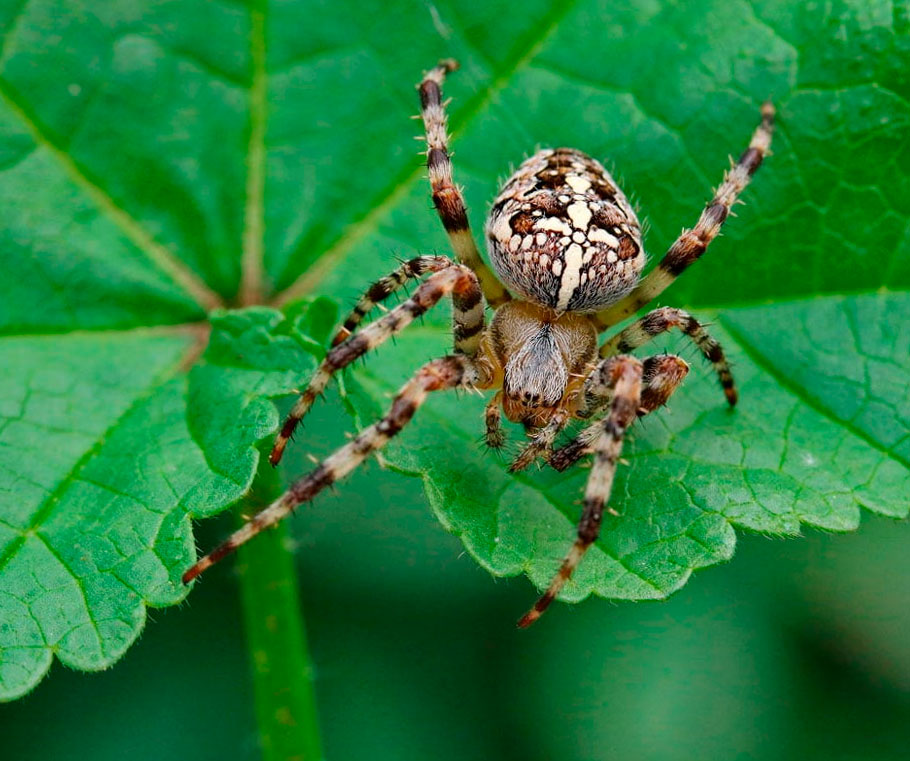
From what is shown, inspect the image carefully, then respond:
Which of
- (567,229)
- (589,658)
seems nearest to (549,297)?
(567,229)

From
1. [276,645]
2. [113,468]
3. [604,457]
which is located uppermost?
[113,468]

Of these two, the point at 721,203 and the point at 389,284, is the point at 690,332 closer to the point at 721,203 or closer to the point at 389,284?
the point at 721,203

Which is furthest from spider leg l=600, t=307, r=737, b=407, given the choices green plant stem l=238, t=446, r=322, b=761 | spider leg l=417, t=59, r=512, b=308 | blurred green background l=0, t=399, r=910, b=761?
green plant stem l=238, t=446, r=322, b=761

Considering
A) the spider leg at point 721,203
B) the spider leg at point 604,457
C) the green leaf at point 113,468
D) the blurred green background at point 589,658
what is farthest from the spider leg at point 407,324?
the blurred green background at point 589,658

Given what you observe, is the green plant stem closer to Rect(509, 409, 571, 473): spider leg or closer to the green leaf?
the green leaf

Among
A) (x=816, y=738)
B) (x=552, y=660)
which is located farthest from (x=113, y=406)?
(x=816, y=738)

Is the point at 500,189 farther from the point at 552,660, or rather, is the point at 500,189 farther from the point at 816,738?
the point at 816,738

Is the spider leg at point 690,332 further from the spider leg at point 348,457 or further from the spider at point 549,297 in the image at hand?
the spider leg at point 348,457
